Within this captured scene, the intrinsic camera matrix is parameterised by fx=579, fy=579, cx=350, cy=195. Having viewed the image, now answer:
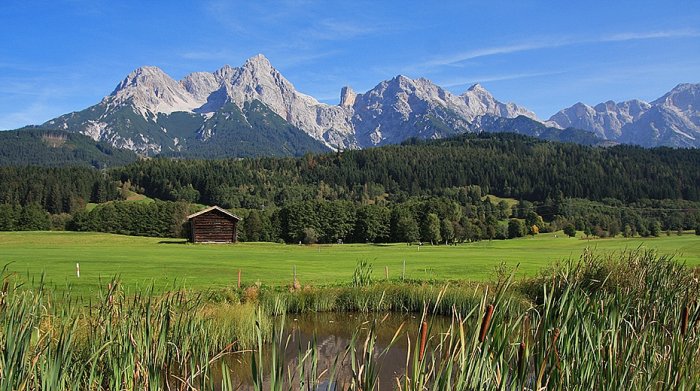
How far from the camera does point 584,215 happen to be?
139 metres

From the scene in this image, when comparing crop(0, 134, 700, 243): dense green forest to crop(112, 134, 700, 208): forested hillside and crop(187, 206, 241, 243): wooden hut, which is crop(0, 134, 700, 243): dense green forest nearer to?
crop(112, 134, 700, 208): forested hillside

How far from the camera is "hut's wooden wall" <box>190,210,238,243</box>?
77.4 m

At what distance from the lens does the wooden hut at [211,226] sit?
7729 cm

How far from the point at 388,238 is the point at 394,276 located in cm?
7448

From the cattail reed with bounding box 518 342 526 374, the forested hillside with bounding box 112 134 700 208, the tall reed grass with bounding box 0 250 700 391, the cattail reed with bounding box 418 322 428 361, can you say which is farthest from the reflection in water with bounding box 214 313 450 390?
the forested hillside with bounding box 112 134 700 208

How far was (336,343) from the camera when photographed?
1778 cm

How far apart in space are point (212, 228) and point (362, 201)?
101529mm

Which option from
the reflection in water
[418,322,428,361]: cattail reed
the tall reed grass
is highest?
[418,322,428,361]: cattail reed

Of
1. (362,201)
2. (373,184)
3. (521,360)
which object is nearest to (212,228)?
(521,360)

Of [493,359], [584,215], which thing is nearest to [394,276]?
[493,359]

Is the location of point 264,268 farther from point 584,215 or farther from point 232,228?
point 584,215

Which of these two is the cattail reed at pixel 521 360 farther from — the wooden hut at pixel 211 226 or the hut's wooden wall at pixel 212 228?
the hut's wooden wall at pixel 212 228

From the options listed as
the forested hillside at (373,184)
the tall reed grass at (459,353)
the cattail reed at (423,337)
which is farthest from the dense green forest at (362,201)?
the cattail reed at (423,337)

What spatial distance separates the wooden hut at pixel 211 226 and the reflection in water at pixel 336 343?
57.7 meters
